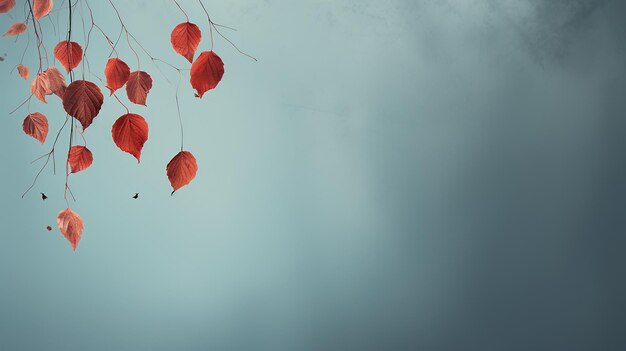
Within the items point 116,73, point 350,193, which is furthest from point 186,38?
point 350,193

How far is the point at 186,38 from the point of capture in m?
0.72

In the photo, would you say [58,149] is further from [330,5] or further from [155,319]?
[330,5]

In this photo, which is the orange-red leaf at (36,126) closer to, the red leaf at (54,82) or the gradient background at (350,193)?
the red leaf at (54,82)

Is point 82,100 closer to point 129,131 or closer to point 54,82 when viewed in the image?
point 129,131

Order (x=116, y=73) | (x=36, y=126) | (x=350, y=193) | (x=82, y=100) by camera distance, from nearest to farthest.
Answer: (x=82, y=100) < (x=116, y=73) < (x=36, y=126) < (x=350, y=193)

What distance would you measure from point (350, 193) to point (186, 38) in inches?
61.4

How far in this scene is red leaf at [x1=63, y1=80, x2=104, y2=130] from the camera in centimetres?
60

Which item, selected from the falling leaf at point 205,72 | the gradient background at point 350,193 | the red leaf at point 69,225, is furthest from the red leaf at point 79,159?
the gradient background at point 350,193

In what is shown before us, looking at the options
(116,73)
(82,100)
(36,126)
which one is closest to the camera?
(82,100)

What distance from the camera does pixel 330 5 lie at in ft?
7.23

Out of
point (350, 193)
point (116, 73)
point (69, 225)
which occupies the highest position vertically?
point (350, 193)

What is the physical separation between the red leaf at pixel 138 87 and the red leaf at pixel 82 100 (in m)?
0.15

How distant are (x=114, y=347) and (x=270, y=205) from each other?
2.27 feet

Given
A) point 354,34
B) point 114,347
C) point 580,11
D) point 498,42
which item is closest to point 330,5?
point 354,34
